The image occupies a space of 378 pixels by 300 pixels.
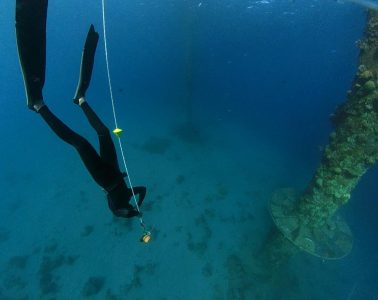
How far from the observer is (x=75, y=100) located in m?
4.21

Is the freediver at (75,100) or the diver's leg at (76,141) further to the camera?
the diver's leg at (76,141)

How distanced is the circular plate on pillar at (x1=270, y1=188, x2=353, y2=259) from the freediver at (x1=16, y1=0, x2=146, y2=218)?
195 inches

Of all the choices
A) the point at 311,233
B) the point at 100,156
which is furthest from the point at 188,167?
the point at 100,156

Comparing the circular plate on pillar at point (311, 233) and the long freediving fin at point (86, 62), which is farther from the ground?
the long freediving fin at point (86, 62)

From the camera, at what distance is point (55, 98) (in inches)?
979

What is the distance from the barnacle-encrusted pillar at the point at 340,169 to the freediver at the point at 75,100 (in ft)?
14.9

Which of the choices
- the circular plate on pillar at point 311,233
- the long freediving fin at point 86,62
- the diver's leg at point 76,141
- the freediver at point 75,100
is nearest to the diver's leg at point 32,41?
the freediver at point 75,100

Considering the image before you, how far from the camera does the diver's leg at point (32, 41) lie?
10.3ft

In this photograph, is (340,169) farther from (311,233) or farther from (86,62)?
(86,62)

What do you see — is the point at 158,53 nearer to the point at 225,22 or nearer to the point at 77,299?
A: the point at 225,22

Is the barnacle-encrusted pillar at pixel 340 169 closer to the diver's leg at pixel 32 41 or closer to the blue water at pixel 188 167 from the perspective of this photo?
the blue water at pixel 188 167

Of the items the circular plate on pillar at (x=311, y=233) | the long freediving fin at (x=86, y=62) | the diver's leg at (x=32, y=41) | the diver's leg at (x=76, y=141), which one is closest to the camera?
the diver's leg at (x=32, y=41)

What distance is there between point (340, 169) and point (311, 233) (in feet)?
7.74

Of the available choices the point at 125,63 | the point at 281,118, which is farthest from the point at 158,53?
the point at 281,118
